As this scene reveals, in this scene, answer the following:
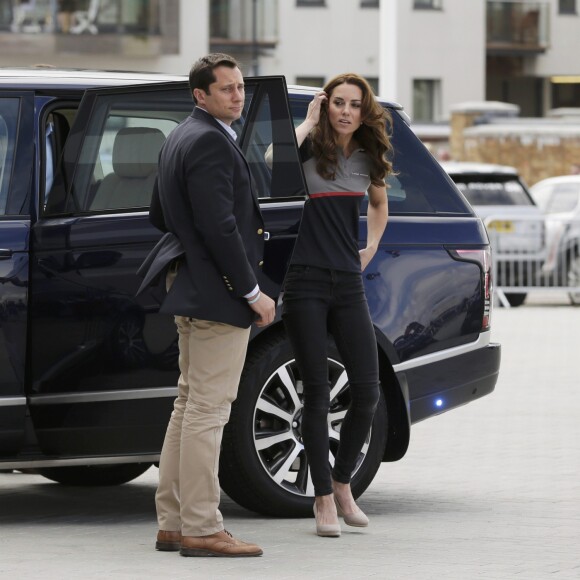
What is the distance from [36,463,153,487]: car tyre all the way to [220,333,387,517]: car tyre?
1344 millimetres

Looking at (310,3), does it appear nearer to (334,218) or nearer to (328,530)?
(334,218)

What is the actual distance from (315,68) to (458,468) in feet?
144

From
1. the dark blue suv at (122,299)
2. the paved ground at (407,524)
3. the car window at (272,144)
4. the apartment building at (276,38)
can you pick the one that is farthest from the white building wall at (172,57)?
the car window at (272,144)

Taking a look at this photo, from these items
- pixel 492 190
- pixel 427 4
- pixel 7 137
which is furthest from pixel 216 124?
pixel 427 4

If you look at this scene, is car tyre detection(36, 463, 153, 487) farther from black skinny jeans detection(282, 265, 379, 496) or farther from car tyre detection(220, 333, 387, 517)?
black skinny jeans detection(282, 265, 379, 496)

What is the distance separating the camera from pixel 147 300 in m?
6.86

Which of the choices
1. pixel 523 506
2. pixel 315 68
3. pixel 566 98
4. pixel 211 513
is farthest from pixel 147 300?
pixel 566 98

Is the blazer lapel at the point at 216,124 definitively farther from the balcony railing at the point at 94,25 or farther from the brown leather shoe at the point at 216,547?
the balcony railing at the point at 94,25

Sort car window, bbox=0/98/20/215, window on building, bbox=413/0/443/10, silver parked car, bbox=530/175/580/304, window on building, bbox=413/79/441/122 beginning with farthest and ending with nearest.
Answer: window on building, bbox=413/79/441/122 → window on building, bbox=413/0/443/10 → silver parked car, bbox=530/175/580/304 → car window, bbox=0/98/20/215

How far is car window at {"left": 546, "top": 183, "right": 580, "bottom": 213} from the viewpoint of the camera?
75.8 ft

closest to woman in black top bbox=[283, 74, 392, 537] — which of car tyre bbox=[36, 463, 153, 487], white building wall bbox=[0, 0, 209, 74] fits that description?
car tyre bbox=[36, 463, 153, 487]

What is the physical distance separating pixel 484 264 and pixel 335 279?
1077 mm

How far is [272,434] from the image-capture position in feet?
23.4

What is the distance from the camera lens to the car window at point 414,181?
7.53 meters
